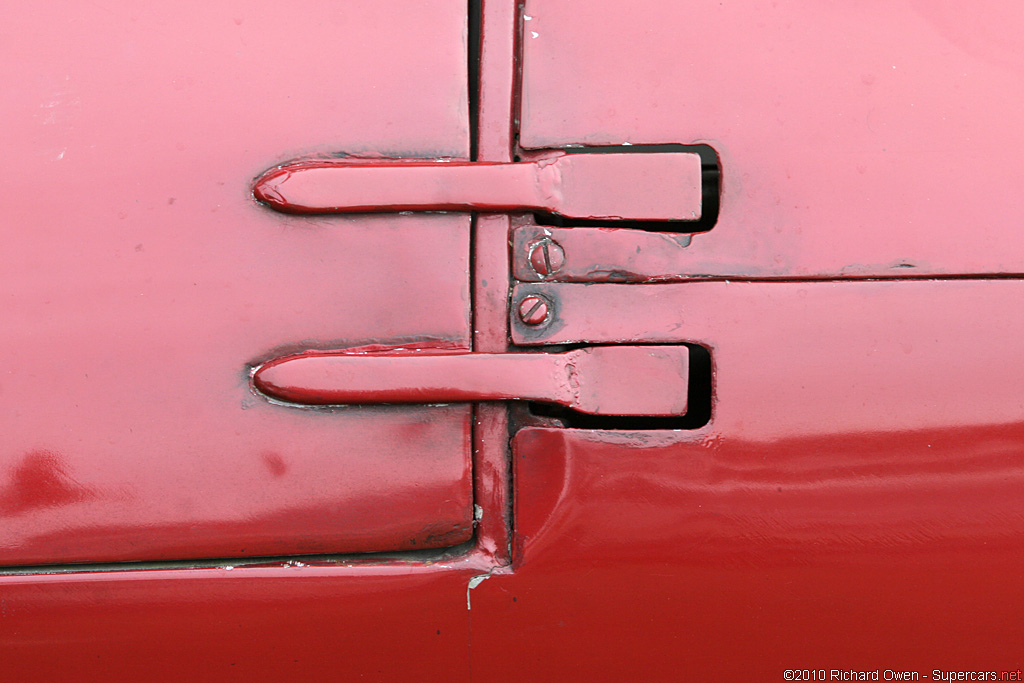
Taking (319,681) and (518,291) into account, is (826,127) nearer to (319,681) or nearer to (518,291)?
(518,291)

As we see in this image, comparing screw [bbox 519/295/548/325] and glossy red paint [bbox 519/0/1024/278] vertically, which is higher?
glossy red paint [bbox 519/0/1024/278]

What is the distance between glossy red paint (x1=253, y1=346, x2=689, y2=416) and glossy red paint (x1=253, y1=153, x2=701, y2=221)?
16 centimetres

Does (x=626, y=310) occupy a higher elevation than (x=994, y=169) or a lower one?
lower

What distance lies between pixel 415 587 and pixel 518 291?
366 millimetres

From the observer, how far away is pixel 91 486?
2.67 feet

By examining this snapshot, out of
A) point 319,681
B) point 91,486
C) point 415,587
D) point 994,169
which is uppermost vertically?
point 994,169

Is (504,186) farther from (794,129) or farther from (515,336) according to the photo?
(794,129)

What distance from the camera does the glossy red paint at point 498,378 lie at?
0.80 m

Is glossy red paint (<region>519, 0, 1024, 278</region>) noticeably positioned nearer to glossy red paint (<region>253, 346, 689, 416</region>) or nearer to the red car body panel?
the red car body panel

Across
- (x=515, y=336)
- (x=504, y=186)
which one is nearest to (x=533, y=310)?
(x=515, y=336)

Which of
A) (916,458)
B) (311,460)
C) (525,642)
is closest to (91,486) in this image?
(311,460)

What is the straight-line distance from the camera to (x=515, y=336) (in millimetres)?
820

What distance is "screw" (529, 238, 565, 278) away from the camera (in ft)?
2.68

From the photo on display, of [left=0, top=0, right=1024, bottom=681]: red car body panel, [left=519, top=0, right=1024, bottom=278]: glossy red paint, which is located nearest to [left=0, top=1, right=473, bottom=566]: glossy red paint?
[left=0, top=0, right=1024, bottom=681]: red car body panel
